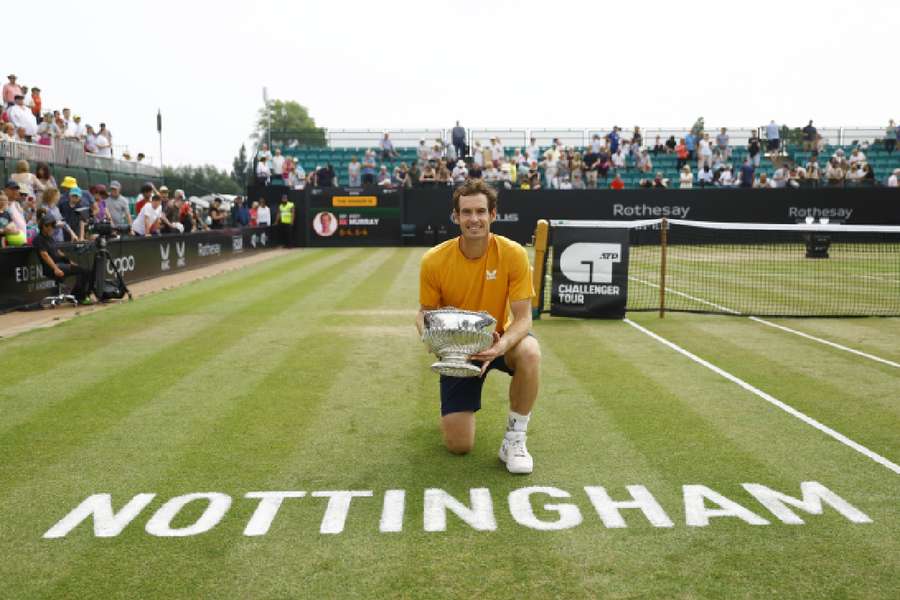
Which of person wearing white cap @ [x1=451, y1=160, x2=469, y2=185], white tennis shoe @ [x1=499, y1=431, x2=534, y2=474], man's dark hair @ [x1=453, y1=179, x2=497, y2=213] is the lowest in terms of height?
white tennis shoe @ [x1=499, y1=431, x2=534, y2=474]

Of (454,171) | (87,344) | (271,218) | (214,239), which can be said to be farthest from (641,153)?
(87,344)

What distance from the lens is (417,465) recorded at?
229 inches

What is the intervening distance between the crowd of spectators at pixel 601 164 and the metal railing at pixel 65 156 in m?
6.07

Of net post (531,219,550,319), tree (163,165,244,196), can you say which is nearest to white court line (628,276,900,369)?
net post (531,219,550,319)

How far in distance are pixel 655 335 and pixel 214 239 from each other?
59.3 ft

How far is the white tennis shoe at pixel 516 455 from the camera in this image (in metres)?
→ 5.55

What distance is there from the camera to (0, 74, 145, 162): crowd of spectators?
22578 mm

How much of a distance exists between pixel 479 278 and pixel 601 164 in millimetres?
33010

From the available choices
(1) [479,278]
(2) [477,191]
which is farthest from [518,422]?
(2) [477,191]

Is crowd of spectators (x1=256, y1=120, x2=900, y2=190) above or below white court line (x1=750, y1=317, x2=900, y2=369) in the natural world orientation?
above

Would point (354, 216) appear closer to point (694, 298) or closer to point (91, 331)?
point (694, 298)

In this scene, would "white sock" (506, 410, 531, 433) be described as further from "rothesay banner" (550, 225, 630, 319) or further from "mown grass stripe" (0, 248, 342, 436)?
"rothesay banner" (550, 225, 630, 319)

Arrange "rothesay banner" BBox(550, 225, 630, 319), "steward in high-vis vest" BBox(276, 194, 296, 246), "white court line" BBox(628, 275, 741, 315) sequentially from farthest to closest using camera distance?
"steward in high-vis vest" BBox(276, 194, 296, 246) < "white court line" BBox(628, 275, 741, 315) < "rothesay banner" BBox(550, 225, 630, 319)

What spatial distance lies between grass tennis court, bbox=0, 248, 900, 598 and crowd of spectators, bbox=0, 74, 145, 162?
14.0m
